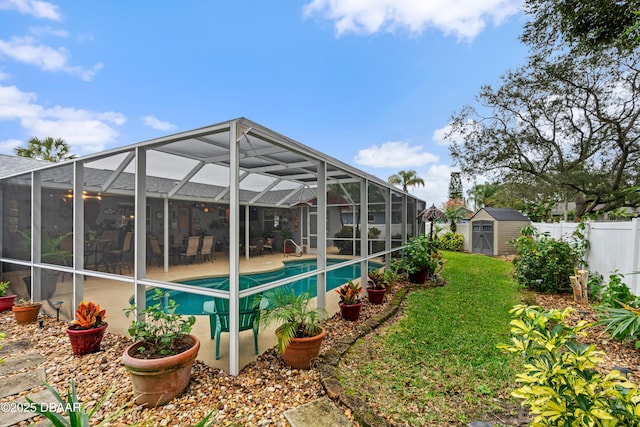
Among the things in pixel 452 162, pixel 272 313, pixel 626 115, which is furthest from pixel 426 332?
pixel 626 115

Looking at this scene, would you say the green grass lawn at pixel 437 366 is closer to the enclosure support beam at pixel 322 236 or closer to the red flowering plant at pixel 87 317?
the enclosure support beam at pixel 322 236

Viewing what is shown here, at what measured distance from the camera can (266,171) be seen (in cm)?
674

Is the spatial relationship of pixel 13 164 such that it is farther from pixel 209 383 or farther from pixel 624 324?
pixel 624 324

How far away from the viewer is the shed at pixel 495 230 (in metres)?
16.1

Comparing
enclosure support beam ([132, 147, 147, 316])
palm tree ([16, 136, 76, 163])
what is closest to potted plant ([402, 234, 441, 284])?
enclosure support beam ([132, 147, 147, 316])

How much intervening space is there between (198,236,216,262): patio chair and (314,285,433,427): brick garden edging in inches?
78.5

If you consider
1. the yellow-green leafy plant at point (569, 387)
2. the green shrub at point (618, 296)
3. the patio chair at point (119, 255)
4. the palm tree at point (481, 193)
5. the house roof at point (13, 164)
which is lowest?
the green shrub at point (618, 296)

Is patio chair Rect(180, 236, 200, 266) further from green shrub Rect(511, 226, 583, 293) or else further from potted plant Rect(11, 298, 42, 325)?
green shrub Rect(511, 226, 583, 293)

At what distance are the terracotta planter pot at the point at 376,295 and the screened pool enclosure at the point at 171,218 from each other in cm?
59

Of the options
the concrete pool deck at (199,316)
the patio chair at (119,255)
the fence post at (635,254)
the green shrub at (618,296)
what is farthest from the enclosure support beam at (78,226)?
the fence post at (635,254)

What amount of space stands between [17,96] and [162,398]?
59.7ft

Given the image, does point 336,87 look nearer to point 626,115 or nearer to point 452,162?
point 452,162

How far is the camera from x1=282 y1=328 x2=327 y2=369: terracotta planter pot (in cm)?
337

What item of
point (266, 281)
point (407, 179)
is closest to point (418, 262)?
point (266, 281)
